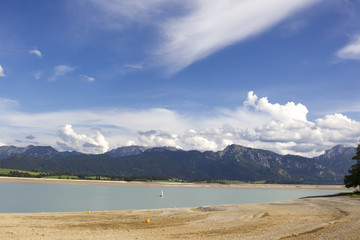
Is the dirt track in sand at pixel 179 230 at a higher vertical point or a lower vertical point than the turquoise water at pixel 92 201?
higher

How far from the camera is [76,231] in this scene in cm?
2747

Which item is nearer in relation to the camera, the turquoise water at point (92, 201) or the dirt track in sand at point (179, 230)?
the dirt track in sand at point (179, 230)

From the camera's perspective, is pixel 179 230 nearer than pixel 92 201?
Yes

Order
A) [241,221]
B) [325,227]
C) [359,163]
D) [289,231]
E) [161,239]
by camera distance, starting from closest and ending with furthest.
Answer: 1. [161,239]
2. [289,231]
3. [325,227]
4. [241,221]
5. [359,163]

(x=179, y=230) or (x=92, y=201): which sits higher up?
(x=179, y=230)

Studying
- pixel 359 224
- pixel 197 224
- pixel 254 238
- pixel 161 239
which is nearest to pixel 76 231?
pixel 161 239

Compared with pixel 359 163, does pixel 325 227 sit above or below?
below

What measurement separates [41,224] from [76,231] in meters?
6.78

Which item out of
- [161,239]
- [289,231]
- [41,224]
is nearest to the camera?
[161,239]

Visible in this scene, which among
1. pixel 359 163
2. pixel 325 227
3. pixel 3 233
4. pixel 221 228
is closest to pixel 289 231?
pixel 325 227

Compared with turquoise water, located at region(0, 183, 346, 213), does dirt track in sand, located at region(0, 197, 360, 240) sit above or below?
above

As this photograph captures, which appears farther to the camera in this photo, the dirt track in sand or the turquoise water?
the turquoise water

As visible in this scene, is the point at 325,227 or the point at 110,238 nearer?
the point at 110,238

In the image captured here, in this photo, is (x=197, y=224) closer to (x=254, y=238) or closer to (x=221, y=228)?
(x=221, y=228)
